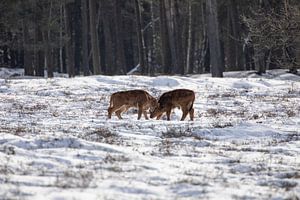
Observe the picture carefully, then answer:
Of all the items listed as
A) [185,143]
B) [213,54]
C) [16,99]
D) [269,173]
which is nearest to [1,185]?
[269,173]

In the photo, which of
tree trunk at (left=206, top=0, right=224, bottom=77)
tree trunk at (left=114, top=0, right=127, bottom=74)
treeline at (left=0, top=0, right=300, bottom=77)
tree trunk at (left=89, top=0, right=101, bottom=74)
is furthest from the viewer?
tree trunk at (left=114, top=0, right=127, bottom=74)

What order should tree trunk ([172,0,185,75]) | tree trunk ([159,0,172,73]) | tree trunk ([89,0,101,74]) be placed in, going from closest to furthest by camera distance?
1. tree trunk ([89,0,101,74])
2. tree trunk ([159,0,172,73])
3. tree trunk ([172,0,185,75])

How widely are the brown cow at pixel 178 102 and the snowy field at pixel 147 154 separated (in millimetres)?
727

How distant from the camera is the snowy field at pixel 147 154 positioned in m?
7.80

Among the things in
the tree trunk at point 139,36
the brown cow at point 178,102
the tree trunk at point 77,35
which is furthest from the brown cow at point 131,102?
the tree trunk at point 77,35

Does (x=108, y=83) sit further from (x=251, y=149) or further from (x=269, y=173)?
(x=269, y=173)

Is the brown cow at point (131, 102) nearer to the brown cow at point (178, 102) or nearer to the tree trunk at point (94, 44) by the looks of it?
the brown cow at point (178, 102)

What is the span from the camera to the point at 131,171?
28.7 feet

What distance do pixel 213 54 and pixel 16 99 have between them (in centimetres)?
1530

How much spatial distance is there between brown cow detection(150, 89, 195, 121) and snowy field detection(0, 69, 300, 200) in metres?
0.73

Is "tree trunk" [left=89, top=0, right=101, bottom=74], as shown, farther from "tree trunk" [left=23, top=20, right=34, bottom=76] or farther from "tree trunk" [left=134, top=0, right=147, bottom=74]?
"tree trunk" [left=134, top=0, right=147, bottom=74]

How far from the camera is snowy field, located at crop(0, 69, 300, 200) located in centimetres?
780

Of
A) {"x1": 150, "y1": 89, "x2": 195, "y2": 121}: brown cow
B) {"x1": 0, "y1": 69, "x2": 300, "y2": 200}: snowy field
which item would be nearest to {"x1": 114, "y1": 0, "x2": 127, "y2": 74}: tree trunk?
{"x1": 0, "y1": 69, "x2": 300, "y2": 200}: snowy field

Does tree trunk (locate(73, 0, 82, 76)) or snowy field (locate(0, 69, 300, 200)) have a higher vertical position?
tree trunk (locate(73, 0, 82, 76))
